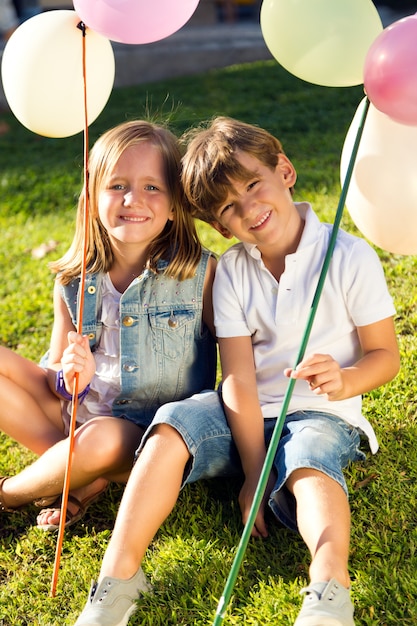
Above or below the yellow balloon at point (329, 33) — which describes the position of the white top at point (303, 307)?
below

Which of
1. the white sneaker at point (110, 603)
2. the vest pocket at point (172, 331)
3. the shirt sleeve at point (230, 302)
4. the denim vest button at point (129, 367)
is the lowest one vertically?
the white sneaker at point (110, 603)

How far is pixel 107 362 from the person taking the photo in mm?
2328

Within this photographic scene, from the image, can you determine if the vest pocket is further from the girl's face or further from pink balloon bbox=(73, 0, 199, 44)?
pink balloon bbox=(73, 0, 199, 44)

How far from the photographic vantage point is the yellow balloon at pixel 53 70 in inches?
82.4

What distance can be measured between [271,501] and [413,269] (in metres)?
1.43

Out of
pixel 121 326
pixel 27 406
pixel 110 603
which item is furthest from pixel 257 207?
pixel 110 603

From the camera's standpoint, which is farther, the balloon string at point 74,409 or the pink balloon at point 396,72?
the balloon string at point 74,409

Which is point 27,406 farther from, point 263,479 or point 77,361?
point 263,479

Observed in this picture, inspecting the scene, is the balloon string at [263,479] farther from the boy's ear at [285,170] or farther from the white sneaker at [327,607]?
the boy's ear at [285,170]

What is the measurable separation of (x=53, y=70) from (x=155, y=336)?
2.44ft

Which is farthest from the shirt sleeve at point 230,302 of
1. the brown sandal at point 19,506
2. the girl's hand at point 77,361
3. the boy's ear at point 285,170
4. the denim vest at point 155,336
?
the brown sandal at point 19,506

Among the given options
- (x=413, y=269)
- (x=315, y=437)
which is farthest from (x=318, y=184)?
(x=315, y=437)

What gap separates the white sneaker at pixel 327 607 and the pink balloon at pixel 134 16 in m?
1.27

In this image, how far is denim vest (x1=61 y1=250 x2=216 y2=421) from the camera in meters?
2.26
